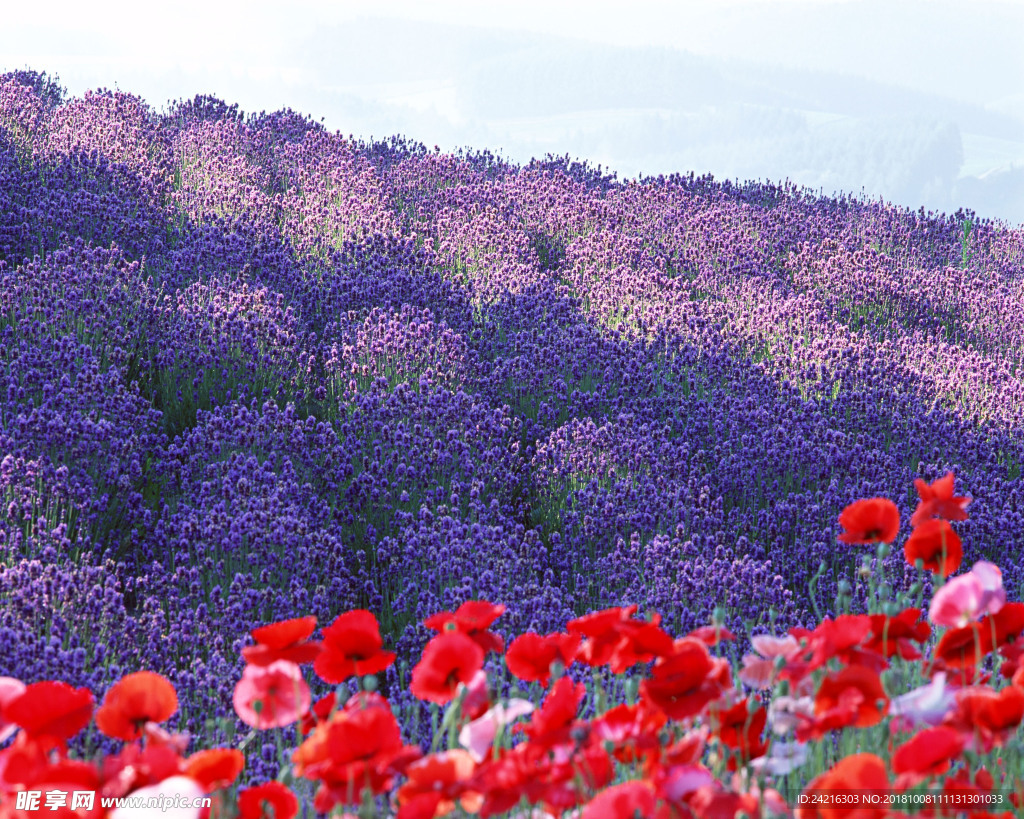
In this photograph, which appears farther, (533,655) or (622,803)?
(533,655)

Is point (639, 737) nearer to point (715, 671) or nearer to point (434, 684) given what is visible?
point (715, 671)

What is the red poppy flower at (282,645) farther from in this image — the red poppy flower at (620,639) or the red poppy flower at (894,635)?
the red poppy flower at (894,635)

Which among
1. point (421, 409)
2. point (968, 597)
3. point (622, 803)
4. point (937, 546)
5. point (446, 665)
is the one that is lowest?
point (622, 803)

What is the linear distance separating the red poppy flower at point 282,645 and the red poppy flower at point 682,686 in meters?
0.56

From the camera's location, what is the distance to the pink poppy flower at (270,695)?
5.42ft

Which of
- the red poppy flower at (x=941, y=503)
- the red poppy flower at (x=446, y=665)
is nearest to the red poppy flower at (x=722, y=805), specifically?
the red poppy flower at (x=446, y=665)

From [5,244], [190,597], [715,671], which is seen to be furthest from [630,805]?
[5,244]

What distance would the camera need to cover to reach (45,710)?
4.98 ft

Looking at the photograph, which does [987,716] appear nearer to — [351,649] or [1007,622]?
[1007,622]

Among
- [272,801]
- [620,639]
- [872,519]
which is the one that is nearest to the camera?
[272,801]

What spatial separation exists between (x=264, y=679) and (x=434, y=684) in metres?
0.27

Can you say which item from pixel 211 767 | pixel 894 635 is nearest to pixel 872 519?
pixel 894 635

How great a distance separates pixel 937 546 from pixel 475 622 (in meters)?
0.86

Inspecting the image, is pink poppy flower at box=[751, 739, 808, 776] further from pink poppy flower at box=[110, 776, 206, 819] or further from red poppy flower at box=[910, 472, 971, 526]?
pink poppy flower at box=[110, 776, 206, 819]
